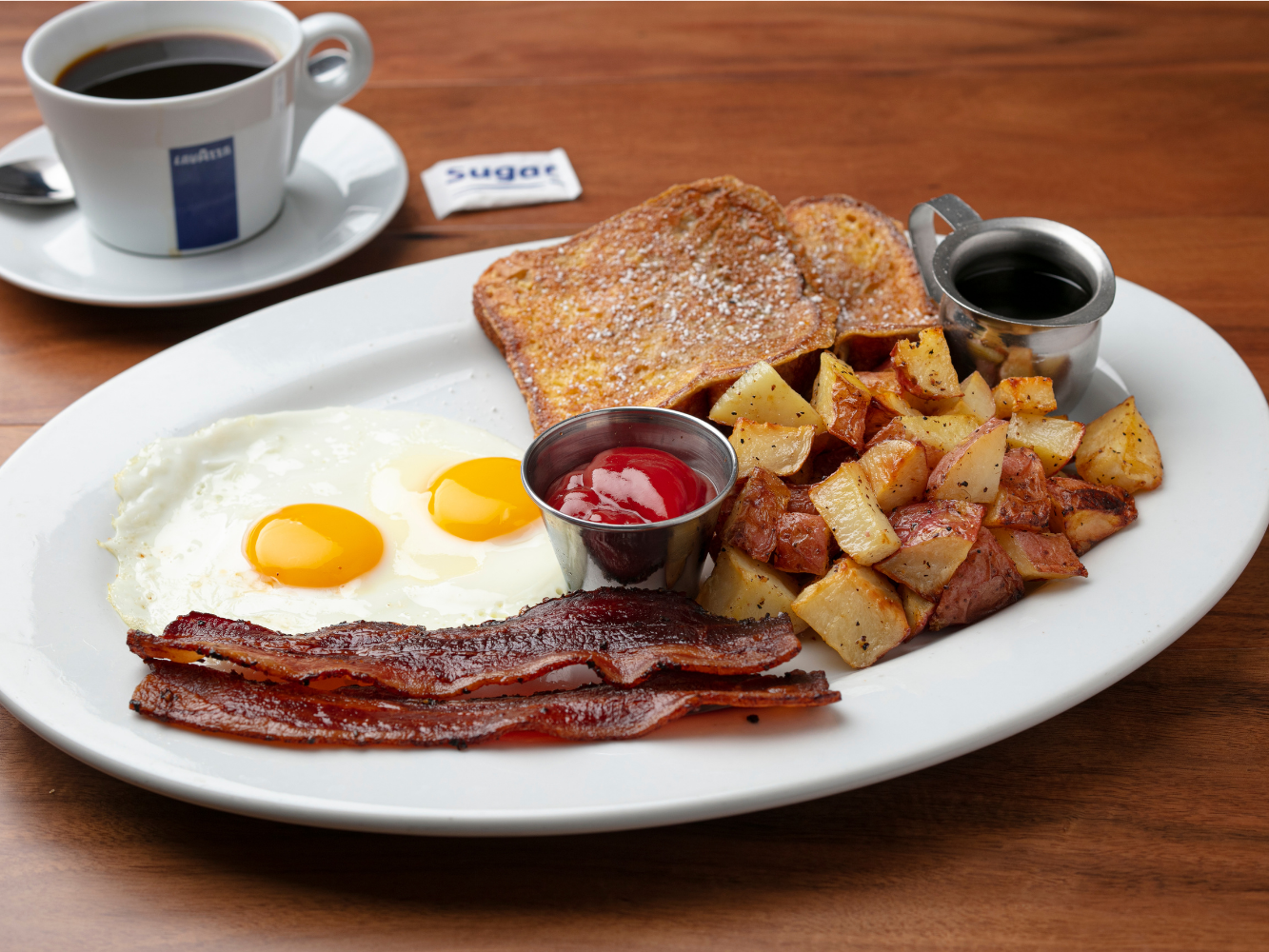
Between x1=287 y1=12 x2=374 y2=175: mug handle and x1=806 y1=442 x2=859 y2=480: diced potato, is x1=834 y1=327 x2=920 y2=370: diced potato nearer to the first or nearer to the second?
x1=806 y1=442 x2=859 y2=480: diced potato

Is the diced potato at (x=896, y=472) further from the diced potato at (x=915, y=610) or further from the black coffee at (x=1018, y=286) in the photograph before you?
the black coffee at (x=1018, y=286)

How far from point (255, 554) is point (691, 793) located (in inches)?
39.6

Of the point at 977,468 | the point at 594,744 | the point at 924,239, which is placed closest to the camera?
the point at 594,744

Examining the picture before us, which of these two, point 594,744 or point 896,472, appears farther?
point 896,472

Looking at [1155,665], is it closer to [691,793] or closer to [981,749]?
[981,749]

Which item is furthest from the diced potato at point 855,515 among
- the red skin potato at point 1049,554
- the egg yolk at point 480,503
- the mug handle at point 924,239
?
the mug handle at point 924,239

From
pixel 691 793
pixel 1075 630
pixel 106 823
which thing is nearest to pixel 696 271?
pixel 1075 630

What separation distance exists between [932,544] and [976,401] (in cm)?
43

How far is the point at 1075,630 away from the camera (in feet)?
5.42

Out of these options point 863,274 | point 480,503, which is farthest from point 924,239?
point 480,503

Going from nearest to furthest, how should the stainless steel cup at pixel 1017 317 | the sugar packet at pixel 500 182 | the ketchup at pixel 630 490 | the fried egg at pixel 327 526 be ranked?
1. the ketchup at pixel 630 490
2. the fried egg at pixel 327 526
3. the stainless steel cup at pixel 1017 317
4. the sugar packet at pixel 500 182

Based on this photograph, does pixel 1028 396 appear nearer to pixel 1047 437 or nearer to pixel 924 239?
pixel 1047 437

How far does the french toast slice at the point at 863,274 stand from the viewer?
2.28 meters

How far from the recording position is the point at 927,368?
1974 millimetres
